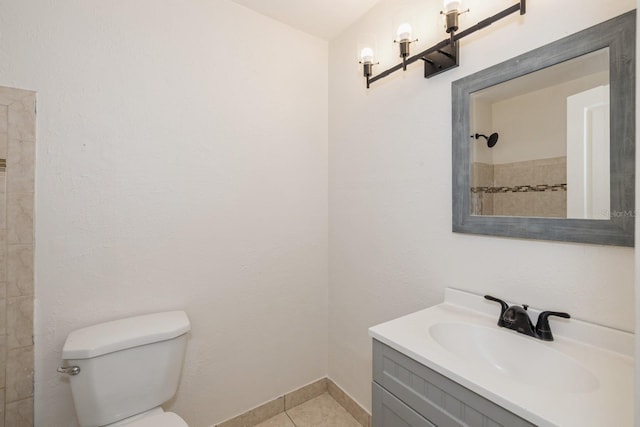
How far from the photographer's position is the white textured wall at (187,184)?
1.17 meters

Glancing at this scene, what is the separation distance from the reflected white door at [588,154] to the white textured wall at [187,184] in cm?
127

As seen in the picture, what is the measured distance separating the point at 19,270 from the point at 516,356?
184 cm

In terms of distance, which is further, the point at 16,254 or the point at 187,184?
the point at 187,184

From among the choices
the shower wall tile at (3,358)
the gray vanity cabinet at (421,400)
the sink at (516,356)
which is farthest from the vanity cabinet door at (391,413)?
the shower wall tile at (3,358)

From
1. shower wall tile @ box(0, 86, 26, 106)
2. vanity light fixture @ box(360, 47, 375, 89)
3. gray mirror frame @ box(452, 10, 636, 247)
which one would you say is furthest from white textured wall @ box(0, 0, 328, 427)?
gray mirror frame @ box(452, 10, 636, 247)

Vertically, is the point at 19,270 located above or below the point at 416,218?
below

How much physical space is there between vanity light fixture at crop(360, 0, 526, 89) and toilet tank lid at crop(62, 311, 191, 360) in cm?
155

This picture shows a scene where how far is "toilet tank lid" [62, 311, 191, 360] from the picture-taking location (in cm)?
107

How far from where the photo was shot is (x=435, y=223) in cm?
130

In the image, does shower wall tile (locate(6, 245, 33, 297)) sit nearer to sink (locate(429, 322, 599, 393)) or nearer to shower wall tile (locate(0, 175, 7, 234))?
shower wall tile (locate(0, 175, 7, 234))

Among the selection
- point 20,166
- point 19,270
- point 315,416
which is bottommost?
point 315,416

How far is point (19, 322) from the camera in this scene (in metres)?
1.12

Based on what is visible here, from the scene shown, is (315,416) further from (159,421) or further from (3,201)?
(3,201)

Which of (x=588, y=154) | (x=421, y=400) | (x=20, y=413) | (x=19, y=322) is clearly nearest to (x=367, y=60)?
(x=588, y=154)
